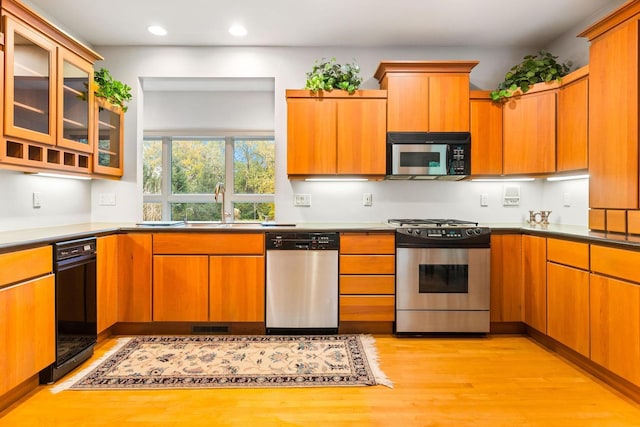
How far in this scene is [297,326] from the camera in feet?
10.1

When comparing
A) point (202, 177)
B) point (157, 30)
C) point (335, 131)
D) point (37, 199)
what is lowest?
point (37, 199)

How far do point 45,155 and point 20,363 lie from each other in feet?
4.26

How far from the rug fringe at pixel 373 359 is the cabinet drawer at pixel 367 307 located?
175mm

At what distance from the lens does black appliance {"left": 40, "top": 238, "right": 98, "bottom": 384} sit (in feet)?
7.53

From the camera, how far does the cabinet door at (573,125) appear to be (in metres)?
2.87

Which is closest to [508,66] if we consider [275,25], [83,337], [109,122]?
[275,25]

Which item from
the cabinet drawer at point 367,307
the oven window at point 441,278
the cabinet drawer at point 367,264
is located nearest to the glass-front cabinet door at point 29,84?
the cabinet drawer at point 367,264

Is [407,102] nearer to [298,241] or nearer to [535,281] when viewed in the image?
[298,241]

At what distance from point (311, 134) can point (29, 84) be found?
6.58 ft

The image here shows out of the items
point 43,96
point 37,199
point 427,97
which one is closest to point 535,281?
point 427,97

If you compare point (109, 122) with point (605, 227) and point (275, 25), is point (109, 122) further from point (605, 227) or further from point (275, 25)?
point (605, 227)

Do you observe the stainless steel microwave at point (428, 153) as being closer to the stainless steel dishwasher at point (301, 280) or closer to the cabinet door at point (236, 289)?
the stainless steel dishwasher at point (301, 280)

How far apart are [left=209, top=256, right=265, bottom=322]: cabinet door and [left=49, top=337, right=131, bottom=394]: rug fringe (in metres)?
0.69

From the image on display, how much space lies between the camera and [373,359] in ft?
8.65
